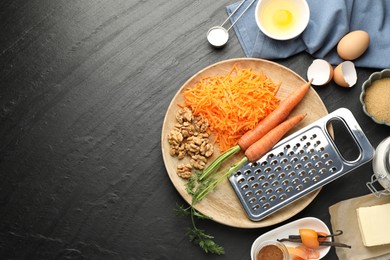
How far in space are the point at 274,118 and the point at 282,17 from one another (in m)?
0.47

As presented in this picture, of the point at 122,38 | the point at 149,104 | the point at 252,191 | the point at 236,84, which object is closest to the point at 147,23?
the point at 122,38

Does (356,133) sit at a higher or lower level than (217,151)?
lower

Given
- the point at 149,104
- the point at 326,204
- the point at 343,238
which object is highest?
the point at 149,104

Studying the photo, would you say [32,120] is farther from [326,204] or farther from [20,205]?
[326,204]

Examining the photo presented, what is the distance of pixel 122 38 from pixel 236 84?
601 mm

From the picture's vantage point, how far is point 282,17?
238 cm

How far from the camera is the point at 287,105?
7.50ft

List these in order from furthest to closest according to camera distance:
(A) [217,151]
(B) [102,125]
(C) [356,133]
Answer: (B) [102,125] < (A) [217,151] < (C) [356,133]

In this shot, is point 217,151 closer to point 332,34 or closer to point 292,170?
point 292,170

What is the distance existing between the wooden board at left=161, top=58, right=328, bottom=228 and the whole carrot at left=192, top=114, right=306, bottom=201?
0.06 meters

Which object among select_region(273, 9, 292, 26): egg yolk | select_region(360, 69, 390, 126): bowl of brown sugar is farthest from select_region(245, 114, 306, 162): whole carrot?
select_region(273, 9, 292, 26): egg yolk

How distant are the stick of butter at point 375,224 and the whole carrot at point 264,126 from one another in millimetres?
533

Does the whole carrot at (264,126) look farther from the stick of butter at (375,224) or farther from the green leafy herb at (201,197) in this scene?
the stick of butter at (375,224)

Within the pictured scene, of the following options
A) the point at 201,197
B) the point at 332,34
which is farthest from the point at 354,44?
the point at 201,197
